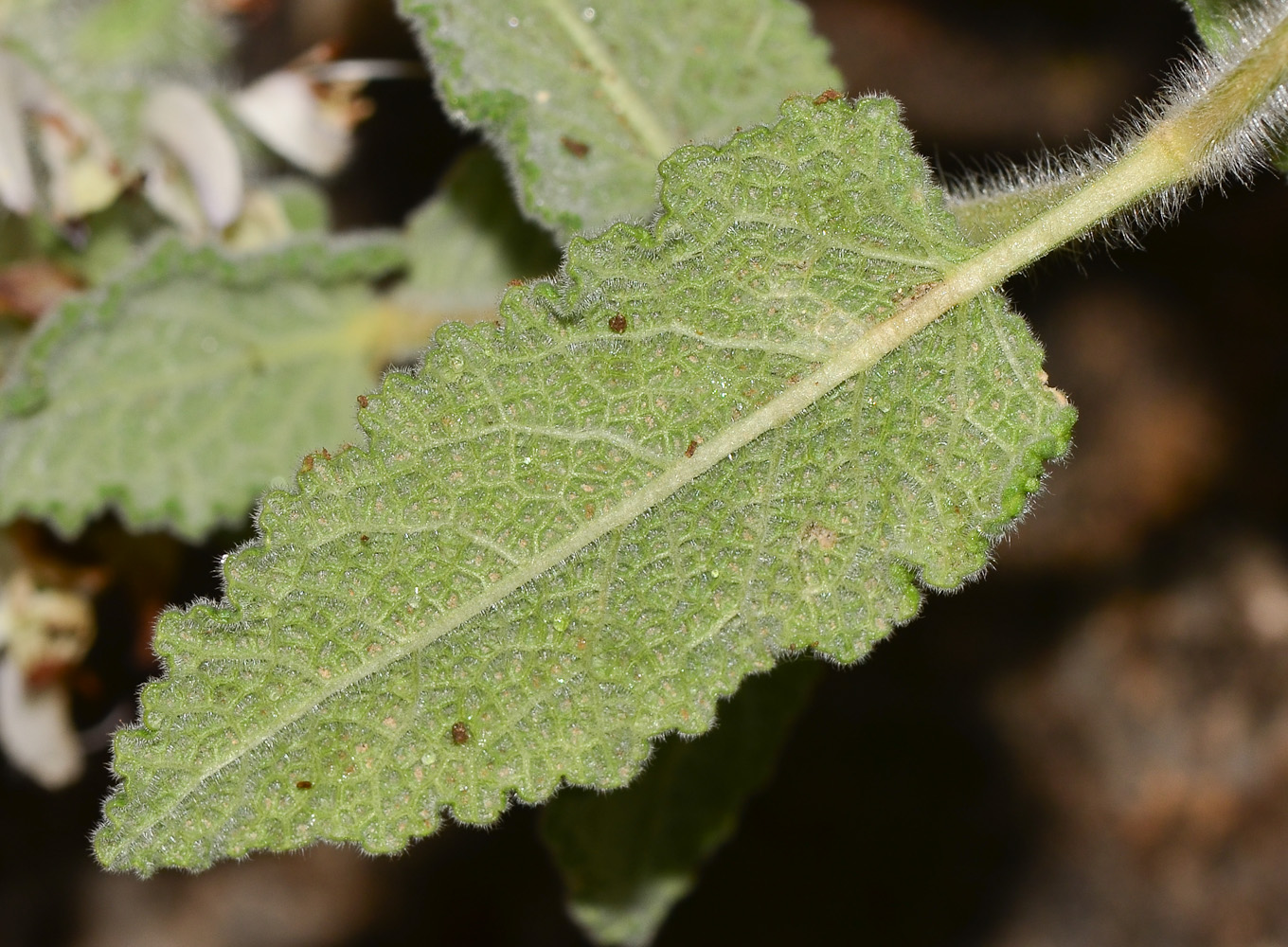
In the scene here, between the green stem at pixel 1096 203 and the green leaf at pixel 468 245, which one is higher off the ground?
the green stem at pixel 1096 203

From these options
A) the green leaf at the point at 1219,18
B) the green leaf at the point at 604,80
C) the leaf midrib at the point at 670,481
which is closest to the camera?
the leaf midrib at the point at 670,481

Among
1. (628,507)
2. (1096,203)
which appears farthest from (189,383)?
(1096,203)

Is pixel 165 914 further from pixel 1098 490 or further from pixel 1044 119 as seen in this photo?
pixel 1044 119

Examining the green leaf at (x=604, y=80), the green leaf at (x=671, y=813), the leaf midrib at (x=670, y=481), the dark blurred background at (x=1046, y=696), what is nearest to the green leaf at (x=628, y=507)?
the leaf midrib at (x=670, y=481)

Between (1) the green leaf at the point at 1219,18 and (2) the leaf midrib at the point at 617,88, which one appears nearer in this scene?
(1) the green leaf at the point at 1219,18

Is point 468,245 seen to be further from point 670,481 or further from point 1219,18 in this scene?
point 1219,18

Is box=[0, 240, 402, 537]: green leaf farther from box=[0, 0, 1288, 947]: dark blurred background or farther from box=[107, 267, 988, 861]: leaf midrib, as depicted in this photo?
box=[0, 0, 1288, 947]: dark blurred background

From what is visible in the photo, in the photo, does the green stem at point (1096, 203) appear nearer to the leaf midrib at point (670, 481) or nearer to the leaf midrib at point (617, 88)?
the leaf midrib at point (670, 481)

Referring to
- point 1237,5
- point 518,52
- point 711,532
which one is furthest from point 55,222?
point 1237,5
